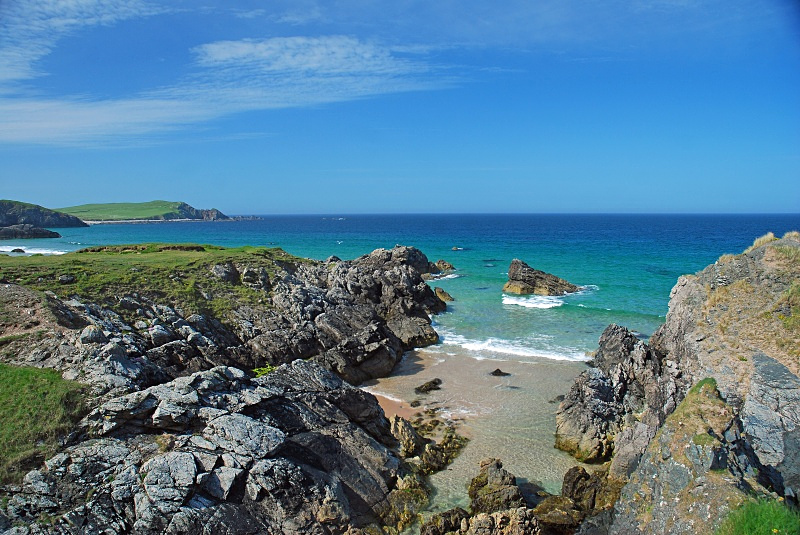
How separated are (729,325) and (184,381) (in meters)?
21.7

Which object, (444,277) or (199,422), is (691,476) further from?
(444,277)

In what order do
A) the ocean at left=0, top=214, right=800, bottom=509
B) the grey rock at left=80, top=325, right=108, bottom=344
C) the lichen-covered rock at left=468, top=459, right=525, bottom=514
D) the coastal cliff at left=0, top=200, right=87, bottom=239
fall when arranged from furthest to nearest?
the coastal cliff at left=0, top=200, right=87, bottom=239, the grey rock at left=80, top=325, right=108, bottom=344, the ocean at left=0, top=214, right=800, bottom=509, the lichen-covered rock at left=468, top=459, right=525, bottom=514

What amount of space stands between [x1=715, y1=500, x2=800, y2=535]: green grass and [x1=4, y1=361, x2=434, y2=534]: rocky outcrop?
9.97 meters

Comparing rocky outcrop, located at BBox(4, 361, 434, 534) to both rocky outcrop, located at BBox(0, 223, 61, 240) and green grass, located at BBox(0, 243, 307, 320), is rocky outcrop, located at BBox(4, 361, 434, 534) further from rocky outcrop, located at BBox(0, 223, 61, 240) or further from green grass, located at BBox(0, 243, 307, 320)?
rocky outcrop, located at BBox(0, 223, 61, 240)

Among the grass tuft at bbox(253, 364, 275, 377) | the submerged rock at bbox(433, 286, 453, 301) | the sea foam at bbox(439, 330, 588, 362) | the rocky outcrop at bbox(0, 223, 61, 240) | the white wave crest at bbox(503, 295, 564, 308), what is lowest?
the sea foam at bbox(439, 330, 588, 362)

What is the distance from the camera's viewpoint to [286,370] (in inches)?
869

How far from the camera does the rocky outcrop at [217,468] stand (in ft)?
46.7

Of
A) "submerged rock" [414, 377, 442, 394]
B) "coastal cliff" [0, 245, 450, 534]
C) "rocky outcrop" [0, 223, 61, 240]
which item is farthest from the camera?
"rocky outcrop" [0, 223, 61, 240]

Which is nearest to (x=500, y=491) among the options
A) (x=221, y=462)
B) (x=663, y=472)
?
(x=663, y=472)

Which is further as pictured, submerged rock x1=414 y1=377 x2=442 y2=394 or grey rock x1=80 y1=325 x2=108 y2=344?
submerged rock x1=414 y1=377 x2=442 y2=394

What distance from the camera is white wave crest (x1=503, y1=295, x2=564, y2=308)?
53.9 meters

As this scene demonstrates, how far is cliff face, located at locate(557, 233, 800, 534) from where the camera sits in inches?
501

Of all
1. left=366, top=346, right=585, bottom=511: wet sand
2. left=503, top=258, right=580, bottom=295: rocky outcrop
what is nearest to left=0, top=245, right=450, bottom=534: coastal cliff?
left=366, top=346, right=585, bottom=511: wet sand

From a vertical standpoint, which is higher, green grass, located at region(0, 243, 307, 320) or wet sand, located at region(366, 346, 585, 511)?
green grass, located at region(0, 243, 307, 320)
